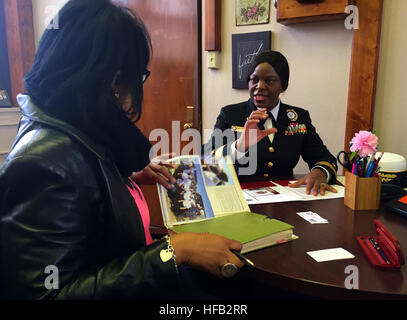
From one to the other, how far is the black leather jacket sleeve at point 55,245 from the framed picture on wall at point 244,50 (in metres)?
2.10

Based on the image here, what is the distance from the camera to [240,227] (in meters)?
0.94

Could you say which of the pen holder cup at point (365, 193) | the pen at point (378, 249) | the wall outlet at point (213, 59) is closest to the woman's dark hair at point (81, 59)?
the pen at point (378, 249)

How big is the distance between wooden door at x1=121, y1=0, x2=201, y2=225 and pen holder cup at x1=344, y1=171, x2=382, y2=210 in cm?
185

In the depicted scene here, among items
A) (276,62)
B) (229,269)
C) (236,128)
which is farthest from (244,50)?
(229,269)

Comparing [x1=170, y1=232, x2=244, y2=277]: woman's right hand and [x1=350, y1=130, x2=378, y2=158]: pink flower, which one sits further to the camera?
[x1=350, y1=130, x2=378, y2=158]: pink flower

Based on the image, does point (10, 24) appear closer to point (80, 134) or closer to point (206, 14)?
point (206, 14)

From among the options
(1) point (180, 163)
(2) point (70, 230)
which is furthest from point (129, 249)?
(1) point (180, 163)

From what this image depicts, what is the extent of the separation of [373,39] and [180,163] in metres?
1.58

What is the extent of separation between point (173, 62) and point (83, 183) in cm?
234

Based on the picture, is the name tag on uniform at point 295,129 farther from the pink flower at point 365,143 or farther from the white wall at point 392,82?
the pink flower at point 365,143

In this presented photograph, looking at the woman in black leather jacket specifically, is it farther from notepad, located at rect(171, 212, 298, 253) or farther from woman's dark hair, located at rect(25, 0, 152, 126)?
notepad, located at rect(171, 212, 298, 253)

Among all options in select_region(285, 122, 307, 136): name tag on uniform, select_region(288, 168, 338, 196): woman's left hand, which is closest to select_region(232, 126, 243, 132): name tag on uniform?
select_region(285, 122, 307, 136): name tag on uniform

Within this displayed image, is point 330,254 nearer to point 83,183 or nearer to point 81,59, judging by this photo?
point 83,183

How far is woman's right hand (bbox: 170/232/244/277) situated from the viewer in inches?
28.8
